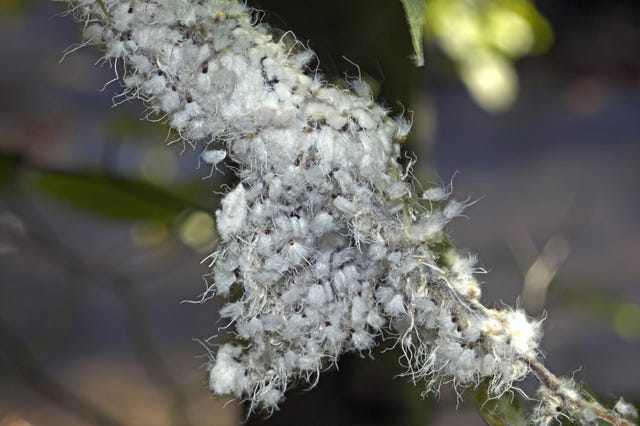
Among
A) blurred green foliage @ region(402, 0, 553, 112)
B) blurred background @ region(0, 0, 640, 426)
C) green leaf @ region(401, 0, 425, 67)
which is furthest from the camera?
blurred green foliage @ region(402, 0, 553, 112)

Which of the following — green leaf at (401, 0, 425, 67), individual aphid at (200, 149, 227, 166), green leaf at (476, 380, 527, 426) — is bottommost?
green leaf at (476, 380, 527, 426)

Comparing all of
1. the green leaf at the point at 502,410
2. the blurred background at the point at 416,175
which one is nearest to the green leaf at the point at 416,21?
the blurred background at the point at 416,175

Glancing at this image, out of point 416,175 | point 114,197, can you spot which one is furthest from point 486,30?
point 114,197

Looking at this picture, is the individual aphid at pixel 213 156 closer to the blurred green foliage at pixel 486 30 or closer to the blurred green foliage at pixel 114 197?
the blurred green foliage at pixel 114 197

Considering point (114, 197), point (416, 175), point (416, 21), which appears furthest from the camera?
point (114, 197)

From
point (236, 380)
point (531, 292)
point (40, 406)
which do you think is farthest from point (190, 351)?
point (236, 380)

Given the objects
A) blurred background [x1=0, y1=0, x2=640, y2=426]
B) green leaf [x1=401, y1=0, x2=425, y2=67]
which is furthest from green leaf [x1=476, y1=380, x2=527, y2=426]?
green leaf [x1=401, y1=0, x2=425, y2=67]

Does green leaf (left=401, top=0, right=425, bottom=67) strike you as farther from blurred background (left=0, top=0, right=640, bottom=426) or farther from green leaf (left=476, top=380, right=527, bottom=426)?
green leaf (left=476, top=380, right=527, bottom=426)

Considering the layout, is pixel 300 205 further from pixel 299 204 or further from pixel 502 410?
pixel 502 410
